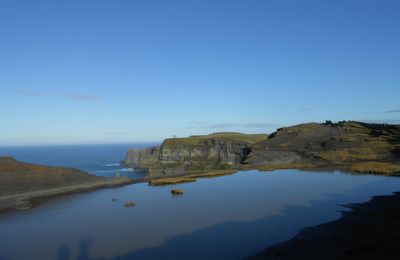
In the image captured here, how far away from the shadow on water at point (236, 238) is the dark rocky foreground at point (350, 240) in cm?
186

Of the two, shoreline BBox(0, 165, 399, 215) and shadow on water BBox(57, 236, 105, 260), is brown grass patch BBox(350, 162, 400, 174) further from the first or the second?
shadow on water BBox(57, 236, 105, 260)

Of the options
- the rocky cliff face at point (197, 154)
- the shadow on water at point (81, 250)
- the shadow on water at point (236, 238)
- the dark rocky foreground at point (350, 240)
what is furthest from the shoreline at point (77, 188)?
the rocky cliff face at point (197, 154)

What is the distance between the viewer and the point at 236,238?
1241 inches

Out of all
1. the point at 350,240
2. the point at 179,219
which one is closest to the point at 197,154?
the point at 179,219

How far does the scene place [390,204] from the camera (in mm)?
40469

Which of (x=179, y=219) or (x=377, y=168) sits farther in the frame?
(x=377, y=168)

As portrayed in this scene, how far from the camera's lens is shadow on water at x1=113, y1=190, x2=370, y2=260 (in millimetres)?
27992

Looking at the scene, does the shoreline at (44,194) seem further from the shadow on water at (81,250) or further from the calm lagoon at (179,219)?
the shadow on water at (81,250)

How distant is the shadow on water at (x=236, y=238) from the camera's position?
27992 millimetres

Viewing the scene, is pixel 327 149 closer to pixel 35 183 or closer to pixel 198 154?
pixel 198 154

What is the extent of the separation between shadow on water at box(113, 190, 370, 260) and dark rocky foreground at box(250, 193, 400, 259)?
1.86 m

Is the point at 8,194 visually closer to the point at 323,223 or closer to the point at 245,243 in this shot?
the point at 245,243

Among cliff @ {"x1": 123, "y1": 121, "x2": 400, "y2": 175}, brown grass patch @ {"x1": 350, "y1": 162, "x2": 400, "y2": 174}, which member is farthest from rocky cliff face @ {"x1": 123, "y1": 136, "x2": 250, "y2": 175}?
brown grass patch @ {"x1": 350, "y1": 162, "x2": 400, "y2": 174}

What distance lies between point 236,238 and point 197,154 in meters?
133
